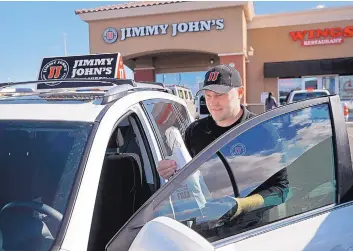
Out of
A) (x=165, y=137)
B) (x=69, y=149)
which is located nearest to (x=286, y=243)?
(x=69, y=149)

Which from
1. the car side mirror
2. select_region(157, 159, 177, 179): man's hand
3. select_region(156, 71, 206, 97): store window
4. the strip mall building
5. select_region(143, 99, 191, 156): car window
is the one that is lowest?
the car side mirror

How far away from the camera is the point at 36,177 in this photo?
1.91 meters

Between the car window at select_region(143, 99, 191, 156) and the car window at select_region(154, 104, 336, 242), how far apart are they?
0.90 meters

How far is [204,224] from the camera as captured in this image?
1668mm

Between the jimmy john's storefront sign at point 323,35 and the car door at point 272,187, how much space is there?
16.9 meters

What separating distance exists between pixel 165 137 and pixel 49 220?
4.15 ft

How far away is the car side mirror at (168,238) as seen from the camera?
53.5 inches

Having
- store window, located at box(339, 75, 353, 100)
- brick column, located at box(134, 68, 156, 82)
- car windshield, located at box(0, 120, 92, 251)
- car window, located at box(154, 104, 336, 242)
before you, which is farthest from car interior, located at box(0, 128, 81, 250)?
store window, located at box(339, 75, 353, 100)

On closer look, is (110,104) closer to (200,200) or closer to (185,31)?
(200,200)

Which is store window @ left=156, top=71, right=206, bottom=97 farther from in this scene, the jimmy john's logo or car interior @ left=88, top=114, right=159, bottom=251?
car interior @ left=88, top=114, right=159, bottom=251

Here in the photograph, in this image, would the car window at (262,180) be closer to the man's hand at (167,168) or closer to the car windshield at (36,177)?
the man's hand at (167,168)

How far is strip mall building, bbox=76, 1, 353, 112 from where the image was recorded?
16.0 m

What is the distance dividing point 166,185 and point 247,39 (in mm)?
17573

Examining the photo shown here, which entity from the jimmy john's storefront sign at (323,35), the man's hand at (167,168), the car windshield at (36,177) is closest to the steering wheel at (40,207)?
the car windshield at (36,177)
